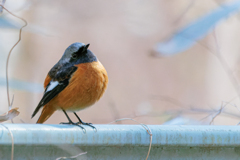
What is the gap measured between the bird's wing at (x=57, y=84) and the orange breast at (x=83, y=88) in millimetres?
37

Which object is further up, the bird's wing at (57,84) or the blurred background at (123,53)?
the blurred background at (123,53)

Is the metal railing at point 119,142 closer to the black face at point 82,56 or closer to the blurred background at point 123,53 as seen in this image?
the black face at point 82,56

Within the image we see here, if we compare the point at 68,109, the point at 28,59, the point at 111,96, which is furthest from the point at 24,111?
the point at 68,109

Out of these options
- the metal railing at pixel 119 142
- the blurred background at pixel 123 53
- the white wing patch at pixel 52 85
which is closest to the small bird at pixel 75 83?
the white wing patch at pixel 52 85

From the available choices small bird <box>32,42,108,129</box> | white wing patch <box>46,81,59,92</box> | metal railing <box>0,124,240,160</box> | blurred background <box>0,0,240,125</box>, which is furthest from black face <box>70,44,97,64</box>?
blurred background <box>0,0,240,125</box>

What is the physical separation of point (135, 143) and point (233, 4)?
121 centimetres

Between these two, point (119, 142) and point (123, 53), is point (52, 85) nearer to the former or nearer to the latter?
point (119, 142)

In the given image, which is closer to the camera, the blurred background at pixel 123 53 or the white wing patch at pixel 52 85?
the white wing patch at pixel 52 85

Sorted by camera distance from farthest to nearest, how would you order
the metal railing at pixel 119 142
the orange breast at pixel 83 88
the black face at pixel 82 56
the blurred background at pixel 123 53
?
the blurred background at pixel 123 53
the black face at pixel 82 56
the orange breast at pixel 83 88
the metal railing at pixel 119 142

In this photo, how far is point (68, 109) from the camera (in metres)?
2.72

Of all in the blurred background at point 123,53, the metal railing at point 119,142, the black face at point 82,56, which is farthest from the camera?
the blurred background at point 123,53

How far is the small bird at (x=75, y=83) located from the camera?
2566 millimetres

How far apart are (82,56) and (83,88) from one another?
1.09 feet

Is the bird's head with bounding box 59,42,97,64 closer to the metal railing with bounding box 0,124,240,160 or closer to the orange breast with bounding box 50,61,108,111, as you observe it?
the orange breast with bounding box 50,61,108,111
